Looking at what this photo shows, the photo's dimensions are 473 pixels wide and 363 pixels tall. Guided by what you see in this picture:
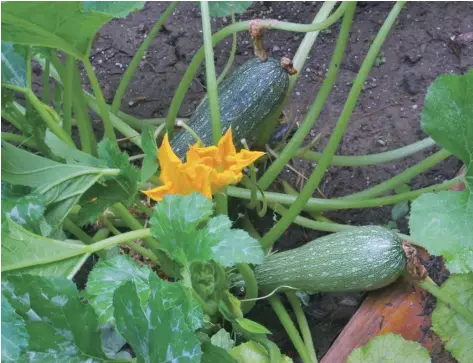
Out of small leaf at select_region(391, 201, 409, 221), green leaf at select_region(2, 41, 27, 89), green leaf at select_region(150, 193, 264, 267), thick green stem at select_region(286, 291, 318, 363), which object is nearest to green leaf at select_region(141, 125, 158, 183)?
green leaf at select_region(150, 193, 264, 267)

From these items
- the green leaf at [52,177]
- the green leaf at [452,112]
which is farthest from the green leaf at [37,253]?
the green leaf at [452,112]

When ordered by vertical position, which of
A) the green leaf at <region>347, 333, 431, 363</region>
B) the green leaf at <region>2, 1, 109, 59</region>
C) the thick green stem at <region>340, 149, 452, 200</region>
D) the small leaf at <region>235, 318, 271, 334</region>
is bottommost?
the green leaf at <region>347, 333, 431, 363</region>

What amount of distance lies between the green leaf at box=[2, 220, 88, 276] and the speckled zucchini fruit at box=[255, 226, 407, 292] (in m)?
0.58

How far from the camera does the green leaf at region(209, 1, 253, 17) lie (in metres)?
1.58

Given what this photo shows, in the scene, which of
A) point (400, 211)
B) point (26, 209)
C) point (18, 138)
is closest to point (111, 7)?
point (26, 209)

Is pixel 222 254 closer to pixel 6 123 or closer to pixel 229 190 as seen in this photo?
pixel 229 190

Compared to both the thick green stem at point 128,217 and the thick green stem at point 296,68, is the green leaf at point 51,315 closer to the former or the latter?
the thick green stem at point 128,217

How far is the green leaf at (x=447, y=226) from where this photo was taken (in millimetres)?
1205

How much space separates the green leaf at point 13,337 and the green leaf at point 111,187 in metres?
0.36

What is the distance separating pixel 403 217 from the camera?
179 centimetres

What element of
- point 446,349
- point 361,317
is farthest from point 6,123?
point 446,349

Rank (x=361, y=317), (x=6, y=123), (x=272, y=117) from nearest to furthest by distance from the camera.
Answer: (x=361, y=317), (x=272, y=117), (x=6, y=123)

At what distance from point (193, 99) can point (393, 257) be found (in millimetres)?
912

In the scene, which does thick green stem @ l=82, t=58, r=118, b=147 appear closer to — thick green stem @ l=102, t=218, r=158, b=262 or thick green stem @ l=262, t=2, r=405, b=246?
thick green stem @ l=102, t=218, r=158, b=262
